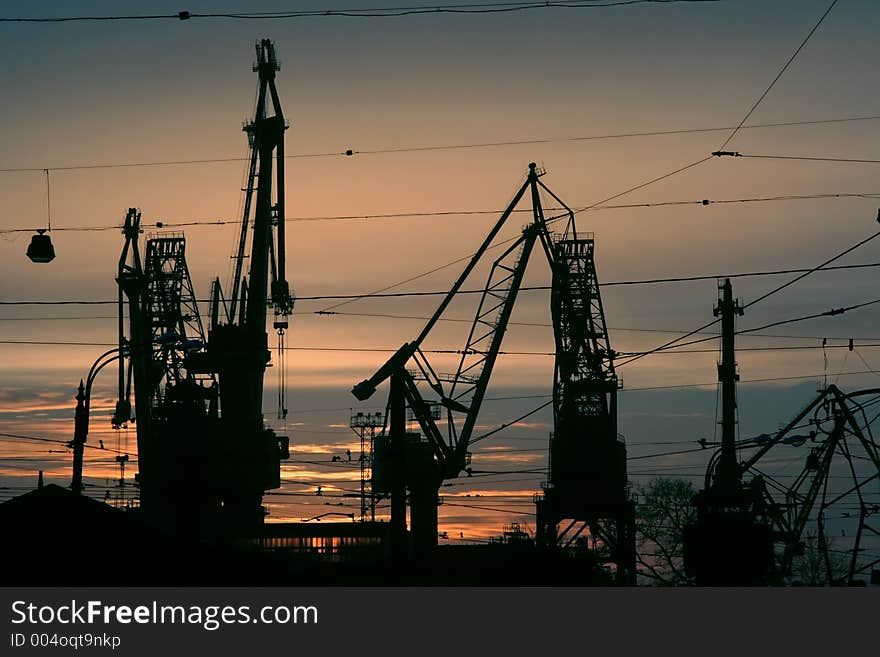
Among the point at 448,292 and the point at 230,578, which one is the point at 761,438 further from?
the point at 230,578

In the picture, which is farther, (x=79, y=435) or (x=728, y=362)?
(x=728, y=362)

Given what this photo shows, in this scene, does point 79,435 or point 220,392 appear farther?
point 220,392

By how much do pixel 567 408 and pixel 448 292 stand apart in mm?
27180

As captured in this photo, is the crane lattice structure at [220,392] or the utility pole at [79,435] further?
the crane lattice structure at [220,392]

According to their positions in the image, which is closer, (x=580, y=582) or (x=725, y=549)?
(x=725, y=549)

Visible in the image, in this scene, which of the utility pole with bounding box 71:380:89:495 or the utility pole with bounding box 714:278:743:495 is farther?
the utility pole with bounding box 714:278:743:495

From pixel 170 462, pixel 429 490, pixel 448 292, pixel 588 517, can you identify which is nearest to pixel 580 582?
pixel 588 517

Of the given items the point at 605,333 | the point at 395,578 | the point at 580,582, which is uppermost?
the point at 605,333

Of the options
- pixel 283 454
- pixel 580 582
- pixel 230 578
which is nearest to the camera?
pixel 230 578

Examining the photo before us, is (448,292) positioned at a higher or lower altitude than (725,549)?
higher

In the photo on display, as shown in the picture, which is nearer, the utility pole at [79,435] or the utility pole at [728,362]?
the utility pole at [79,435]

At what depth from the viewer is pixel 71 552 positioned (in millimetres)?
44594

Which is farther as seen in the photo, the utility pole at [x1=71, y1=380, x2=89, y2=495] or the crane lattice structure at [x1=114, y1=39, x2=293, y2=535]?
the crane lattice structure at [x1=114, y1=39, x2=293, y2=535]

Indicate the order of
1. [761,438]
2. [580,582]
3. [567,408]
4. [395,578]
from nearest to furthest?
[395,578] < [761,438] < [580,582] < [567,408]
